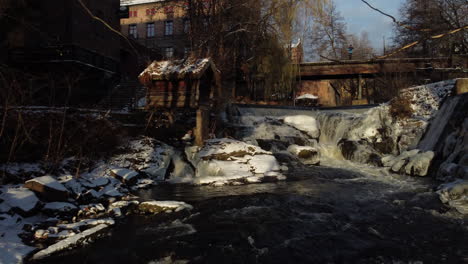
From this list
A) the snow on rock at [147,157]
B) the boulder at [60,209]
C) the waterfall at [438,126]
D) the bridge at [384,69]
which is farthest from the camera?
the bridge at [384,69]

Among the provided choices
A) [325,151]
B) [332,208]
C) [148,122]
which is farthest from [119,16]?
[332,208]

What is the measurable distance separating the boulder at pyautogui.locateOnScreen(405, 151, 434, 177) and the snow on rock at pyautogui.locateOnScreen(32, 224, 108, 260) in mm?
10010

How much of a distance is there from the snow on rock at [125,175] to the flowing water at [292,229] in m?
0.86

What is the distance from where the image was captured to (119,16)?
2795 centimetres

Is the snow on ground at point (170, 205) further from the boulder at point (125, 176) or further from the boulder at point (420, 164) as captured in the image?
the boulder at point (420, 164)

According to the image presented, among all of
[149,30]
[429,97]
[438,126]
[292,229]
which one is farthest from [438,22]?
[149,30]

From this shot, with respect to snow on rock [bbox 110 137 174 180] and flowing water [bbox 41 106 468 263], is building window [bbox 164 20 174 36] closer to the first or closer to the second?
snow on rock [bbox 110 137 174 180]

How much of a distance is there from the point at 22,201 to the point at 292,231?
16.8 feet

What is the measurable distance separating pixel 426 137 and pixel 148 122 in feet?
37.9

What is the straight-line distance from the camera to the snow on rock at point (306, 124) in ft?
54.3

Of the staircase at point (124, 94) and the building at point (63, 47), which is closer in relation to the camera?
the building at point (63, 47)

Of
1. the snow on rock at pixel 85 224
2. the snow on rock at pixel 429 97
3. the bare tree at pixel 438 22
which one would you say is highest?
the bare tree at pixel 438 22

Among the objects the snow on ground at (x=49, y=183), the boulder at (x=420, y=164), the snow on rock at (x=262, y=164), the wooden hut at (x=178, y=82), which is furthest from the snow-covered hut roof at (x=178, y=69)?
the boulder at (x=420, y=164)

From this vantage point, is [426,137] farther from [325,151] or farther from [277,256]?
[277,256]
